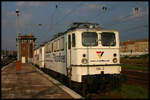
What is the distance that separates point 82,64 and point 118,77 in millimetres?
1928

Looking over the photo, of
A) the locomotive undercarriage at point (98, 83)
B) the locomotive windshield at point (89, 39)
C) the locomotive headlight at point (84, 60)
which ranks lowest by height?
the locomotive undercarriage at point (98, 83)

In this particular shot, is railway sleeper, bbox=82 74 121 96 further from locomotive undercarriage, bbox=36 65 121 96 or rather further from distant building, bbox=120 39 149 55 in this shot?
distant building, bbox=120 39 149 55

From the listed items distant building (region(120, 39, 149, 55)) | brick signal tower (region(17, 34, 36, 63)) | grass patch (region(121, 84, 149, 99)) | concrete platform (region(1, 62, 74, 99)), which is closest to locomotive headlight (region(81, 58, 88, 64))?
concrete platform (region(1, 62, 74, 99))

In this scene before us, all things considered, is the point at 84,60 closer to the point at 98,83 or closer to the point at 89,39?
the point at 89,39

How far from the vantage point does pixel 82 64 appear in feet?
33.9

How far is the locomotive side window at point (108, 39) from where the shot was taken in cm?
1103

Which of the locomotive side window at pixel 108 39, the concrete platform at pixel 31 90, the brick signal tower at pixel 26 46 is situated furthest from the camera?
the brick signal tower at pixel 26 46

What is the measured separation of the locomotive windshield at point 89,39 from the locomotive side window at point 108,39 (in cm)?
39

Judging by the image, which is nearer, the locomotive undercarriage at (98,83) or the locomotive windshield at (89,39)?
the locomotive undercarriage at (98,83)

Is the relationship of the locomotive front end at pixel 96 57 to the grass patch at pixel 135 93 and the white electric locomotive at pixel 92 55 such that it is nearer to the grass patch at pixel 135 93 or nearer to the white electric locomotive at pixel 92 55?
the white electric locomotive at pixel 92 55

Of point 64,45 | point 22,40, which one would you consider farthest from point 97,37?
point 22,40

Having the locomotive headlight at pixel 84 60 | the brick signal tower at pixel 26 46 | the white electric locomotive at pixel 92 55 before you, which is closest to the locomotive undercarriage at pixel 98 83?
the white electric locomotive at pixel 92 55

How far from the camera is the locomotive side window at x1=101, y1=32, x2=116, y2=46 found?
1103cm

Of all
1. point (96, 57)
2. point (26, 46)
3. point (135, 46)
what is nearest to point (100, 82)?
point (96, 57)
